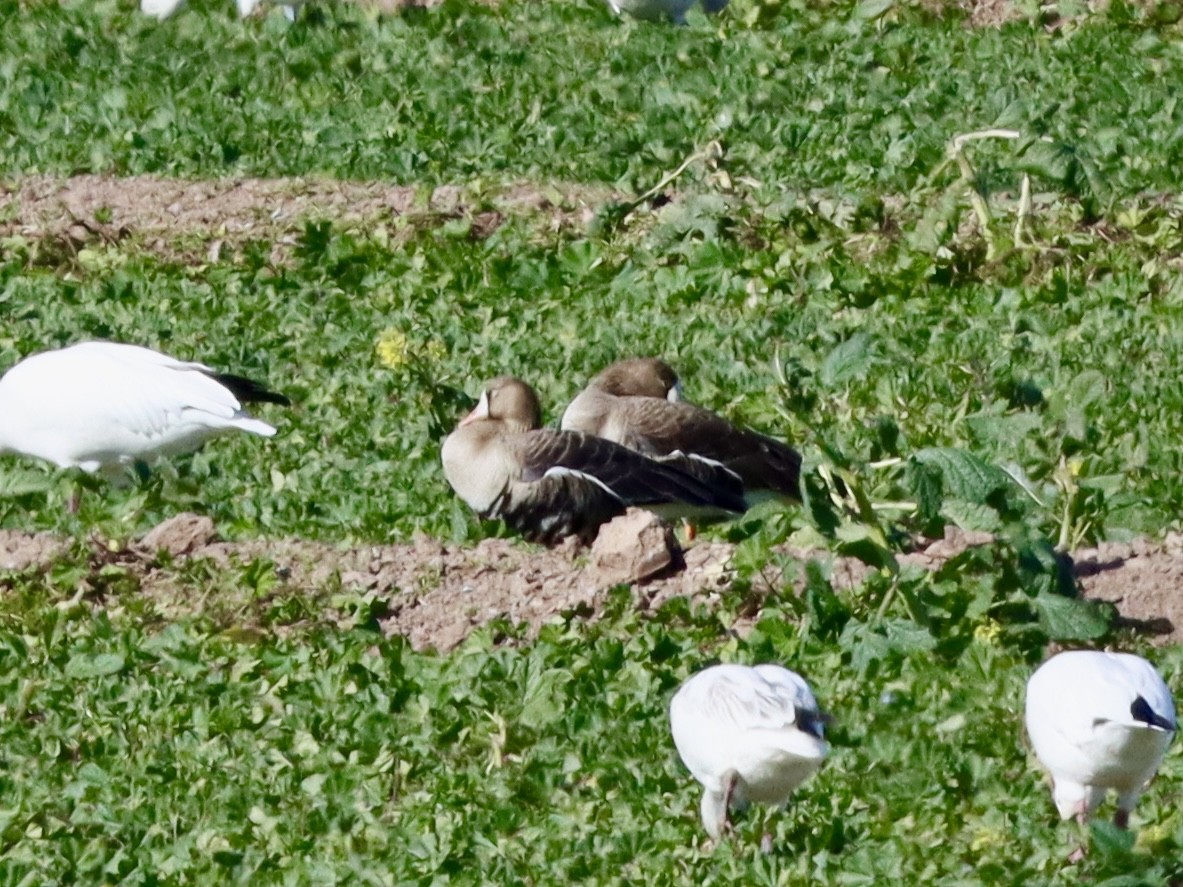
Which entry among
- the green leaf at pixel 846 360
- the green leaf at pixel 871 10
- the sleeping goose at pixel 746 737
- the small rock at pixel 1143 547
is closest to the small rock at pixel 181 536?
the green leaf at pixel 846 360

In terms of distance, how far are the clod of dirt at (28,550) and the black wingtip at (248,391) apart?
79 cm

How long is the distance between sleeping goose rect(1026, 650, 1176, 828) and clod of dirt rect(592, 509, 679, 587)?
159cm

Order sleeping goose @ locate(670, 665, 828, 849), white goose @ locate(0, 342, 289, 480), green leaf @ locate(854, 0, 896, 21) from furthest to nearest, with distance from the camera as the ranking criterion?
green leaf @ locate(854, 0, 896, 21) → white goose @ locate(0, 342, 289, 480) → sleeping goose @ locate(670, 665, 828, 849)

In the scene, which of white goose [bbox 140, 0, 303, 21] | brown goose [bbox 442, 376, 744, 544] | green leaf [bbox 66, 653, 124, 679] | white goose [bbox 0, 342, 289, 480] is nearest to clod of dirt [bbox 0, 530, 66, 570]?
white goose [bbox 0, 342, 289, 480]

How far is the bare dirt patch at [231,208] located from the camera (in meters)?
10.1

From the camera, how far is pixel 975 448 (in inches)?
299

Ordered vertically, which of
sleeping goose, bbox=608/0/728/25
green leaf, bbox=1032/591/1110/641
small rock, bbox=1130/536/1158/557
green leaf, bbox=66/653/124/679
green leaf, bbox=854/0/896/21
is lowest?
sleeping goose, bbox=608/0/728/25

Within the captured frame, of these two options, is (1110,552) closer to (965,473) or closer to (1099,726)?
(965,473)

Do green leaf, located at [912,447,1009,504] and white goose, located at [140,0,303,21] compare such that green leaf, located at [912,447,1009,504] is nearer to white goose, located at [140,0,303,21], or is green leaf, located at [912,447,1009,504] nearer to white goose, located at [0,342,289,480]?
white goose, located at [0,342,289,480]

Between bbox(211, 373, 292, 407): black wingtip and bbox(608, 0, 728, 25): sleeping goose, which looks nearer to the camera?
bbox(211, 373, 292, 407): black wingtip

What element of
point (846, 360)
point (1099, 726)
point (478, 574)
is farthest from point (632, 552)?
point (1099, 726)

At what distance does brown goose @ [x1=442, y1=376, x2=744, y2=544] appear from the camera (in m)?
7.27

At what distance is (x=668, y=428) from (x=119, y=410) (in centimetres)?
167

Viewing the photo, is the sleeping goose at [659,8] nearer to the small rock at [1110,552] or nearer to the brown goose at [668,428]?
the brown goose at [668,428]
